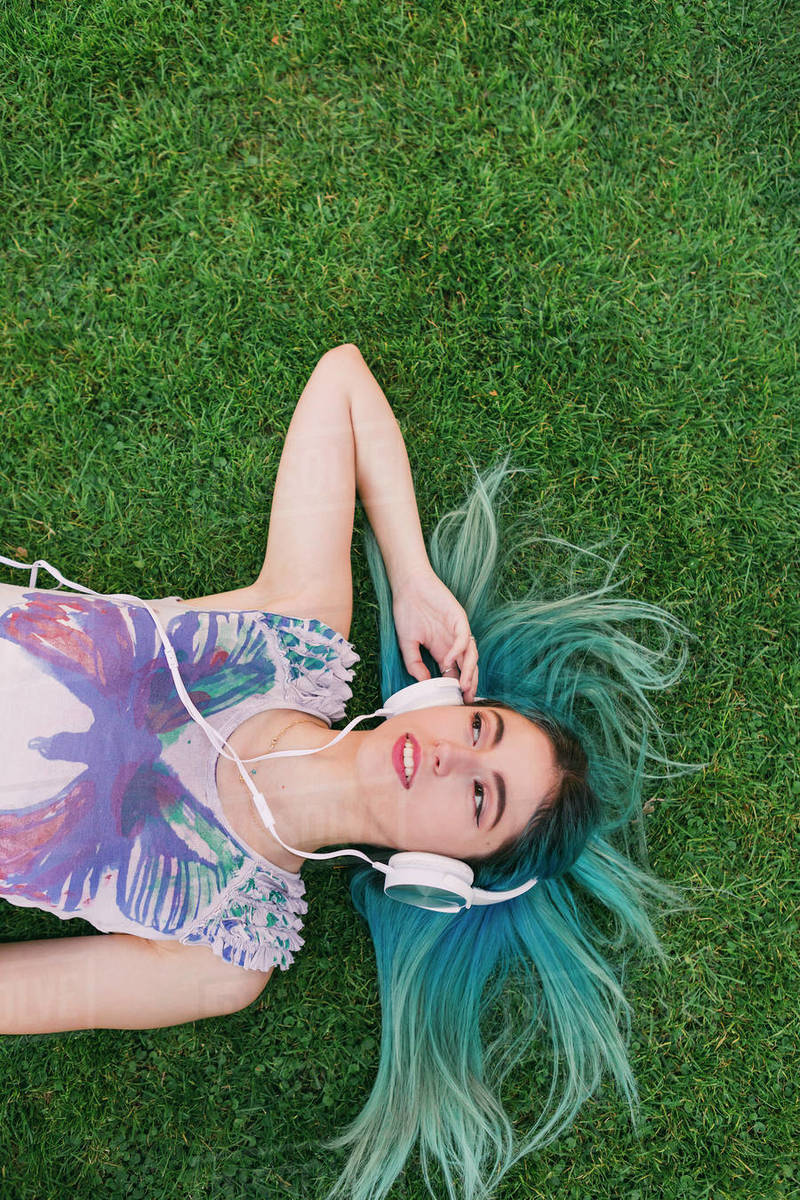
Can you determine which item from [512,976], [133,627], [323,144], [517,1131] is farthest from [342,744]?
[323,144]

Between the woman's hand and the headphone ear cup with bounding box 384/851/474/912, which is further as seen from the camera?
the woman's hand

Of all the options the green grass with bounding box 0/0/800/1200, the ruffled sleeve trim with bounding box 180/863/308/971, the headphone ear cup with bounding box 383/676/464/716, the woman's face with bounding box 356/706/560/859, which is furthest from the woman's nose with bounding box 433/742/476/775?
the green grass with bounding box 0/0/800/1200

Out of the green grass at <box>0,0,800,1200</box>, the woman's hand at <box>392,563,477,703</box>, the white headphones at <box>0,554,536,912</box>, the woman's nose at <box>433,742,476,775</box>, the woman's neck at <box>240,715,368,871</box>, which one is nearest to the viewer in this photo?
the woman's nose at <box>433,742,476,775</box>

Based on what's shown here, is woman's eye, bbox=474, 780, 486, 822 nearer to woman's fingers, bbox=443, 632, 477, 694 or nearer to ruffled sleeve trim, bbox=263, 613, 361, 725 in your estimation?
woman's fingers, bbox=443, 632, 477, 694

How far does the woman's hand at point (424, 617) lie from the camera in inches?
98.0

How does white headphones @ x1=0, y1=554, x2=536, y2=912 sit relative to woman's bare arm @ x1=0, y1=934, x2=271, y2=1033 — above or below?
above

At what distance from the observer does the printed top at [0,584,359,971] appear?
2033 mm

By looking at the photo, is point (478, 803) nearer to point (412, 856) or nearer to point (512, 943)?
Result: point (412, 856)

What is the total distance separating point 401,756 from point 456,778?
0.15 metres

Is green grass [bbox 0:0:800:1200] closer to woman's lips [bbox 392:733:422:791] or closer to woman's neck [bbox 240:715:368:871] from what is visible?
woman's neck [bbox 240:715:368:871]

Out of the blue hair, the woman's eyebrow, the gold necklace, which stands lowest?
the blue hair

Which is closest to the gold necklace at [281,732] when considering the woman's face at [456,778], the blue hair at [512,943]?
the woman's face at [456,778]

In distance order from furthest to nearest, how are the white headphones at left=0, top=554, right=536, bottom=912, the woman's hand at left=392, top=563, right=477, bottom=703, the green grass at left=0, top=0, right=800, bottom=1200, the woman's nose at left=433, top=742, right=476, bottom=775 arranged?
the green grass at left=0, top=0, right=800, bottom=1200 → the woman's hand at left=392, top=563, right=477, bottom=703 → the white headphones at left=0, top=554, right=536, bottom=912 → the woman's nose at left=433, top=742, right=476, bottom=775

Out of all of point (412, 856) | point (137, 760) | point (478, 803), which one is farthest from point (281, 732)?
point (478, 803)
